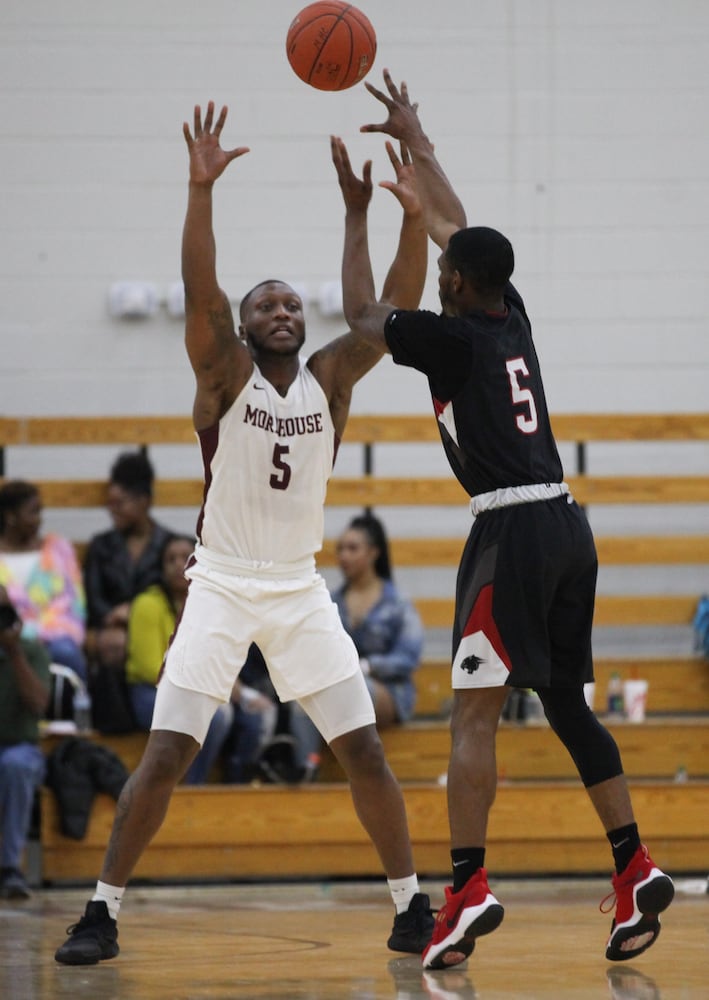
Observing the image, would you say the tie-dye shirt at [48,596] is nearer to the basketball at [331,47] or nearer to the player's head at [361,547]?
the player's head at [361,547]

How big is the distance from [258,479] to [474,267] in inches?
37.4

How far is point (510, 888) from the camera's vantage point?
7.05m

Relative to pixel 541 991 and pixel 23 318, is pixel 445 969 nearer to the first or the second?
pixel 541 991

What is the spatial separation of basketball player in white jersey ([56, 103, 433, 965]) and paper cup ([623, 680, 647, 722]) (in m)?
3.47

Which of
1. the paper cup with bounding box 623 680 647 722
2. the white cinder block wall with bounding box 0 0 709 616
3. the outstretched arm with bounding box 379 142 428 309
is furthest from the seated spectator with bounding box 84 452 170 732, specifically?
the outstretched arm with bounding box 379 142 428 309

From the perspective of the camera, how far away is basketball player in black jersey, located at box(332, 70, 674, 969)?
13.7ft

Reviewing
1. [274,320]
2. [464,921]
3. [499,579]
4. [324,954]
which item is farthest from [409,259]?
[324,954]

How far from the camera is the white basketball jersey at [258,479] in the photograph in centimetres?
479

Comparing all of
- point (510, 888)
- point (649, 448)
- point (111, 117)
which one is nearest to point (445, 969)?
point (510, 888)

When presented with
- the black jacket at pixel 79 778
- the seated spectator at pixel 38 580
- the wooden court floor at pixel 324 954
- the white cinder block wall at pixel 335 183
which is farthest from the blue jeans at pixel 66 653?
the white cinder block wall at pixel 335 183

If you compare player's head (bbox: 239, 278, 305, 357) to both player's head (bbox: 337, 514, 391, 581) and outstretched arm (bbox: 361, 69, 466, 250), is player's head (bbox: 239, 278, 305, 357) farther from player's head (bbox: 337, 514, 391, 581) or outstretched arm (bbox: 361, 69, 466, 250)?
player's head (bbox: 337, 514, 391, 581)

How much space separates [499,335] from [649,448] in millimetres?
5467

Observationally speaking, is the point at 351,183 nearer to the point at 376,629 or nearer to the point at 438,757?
the point at 376,629

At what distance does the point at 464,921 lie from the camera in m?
4.11
